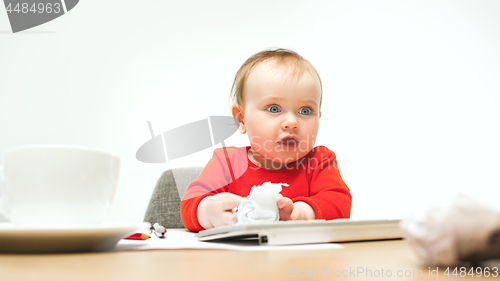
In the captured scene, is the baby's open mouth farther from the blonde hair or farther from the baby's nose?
the blonde hair

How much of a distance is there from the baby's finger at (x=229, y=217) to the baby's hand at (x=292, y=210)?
8 cm

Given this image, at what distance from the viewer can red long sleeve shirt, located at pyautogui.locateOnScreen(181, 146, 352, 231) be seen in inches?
31.9

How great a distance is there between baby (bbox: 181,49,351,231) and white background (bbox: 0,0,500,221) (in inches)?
23.3

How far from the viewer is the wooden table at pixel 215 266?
0.20 m

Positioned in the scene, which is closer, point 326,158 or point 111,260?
point 111,260

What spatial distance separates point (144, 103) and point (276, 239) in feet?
4.58

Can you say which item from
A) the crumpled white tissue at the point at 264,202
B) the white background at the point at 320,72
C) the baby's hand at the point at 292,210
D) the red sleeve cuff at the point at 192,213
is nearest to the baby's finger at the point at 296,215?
the baby's hand at the point at 292,210

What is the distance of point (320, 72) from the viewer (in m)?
1.73

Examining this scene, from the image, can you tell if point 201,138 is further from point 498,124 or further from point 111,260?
Answer: point 498,124

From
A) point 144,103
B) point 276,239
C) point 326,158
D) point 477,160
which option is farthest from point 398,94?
point 276,239

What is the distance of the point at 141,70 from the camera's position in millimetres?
1706

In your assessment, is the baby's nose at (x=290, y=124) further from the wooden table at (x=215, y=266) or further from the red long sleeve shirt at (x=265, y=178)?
the wooden table at (x=215, y=266)

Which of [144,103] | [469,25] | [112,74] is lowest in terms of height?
[144,103]

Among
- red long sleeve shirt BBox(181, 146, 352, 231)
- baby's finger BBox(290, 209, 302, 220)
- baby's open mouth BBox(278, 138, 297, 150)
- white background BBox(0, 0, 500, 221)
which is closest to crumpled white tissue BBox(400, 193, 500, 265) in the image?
baby's finger BBox(290, 209, 302, 220)
